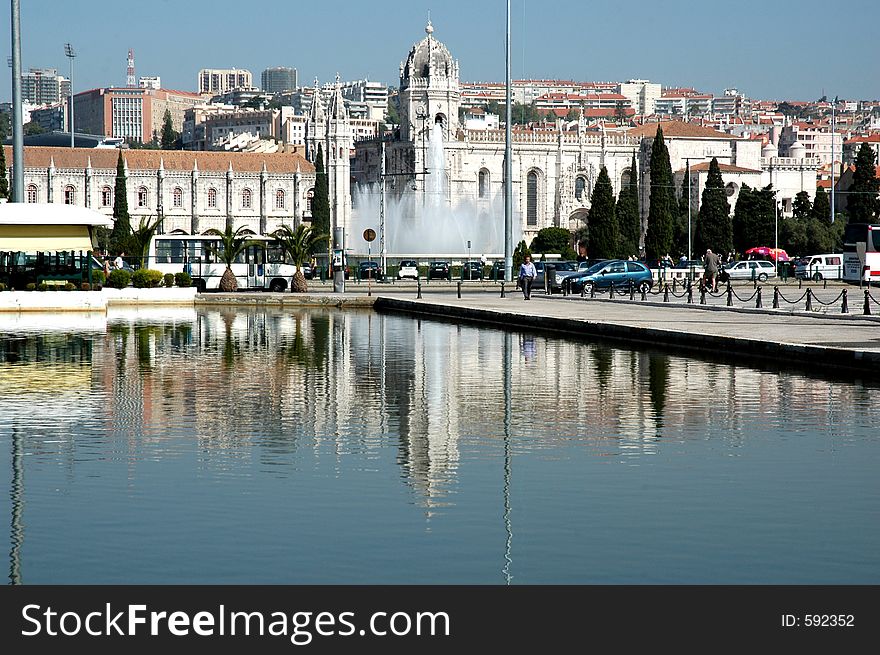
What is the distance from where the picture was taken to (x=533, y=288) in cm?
4444

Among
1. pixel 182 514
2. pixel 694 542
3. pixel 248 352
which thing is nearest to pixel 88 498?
pixel 182 514

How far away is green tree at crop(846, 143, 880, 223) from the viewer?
72.9m

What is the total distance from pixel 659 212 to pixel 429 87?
5404cm

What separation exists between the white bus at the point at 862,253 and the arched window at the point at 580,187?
82654 mm

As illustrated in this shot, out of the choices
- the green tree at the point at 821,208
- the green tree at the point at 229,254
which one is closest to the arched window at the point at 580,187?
the green tree at the point at 821,208

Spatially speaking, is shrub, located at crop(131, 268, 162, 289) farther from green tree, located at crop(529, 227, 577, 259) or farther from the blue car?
green tree, located at crop(529, 227, 577, 259)

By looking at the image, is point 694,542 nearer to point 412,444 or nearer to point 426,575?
point 426,575

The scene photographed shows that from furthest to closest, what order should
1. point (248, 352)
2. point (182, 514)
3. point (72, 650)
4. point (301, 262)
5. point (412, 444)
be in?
point (301, 262) < point (248, 352) < point (412, 444) < point (182, 514) < point (72, 650)

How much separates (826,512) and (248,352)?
12.7 metres

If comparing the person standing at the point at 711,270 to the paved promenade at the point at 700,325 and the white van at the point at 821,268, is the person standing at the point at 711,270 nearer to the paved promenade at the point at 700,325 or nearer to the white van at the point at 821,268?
the paved promenade at the point at 700,325

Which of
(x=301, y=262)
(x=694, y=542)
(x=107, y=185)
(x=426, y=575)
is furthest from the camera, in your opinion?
(x=107, y=185)

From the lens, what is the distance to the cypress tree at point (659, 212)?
76.1 meters

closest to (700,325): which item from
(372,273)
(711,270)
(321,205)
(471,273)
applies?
(711,270)

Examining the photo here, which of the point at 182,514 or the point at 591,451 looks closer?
the point at 182,514
